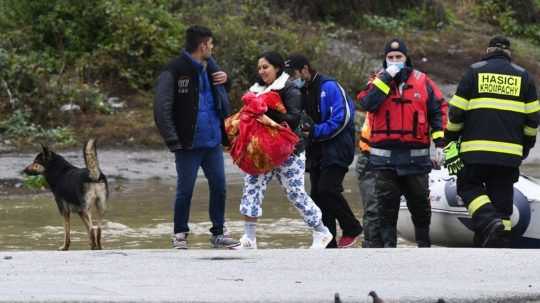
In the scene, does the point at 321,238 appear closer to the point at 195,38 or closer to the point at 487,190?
the point at 487,190

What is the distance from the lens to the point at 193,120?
31.3ft

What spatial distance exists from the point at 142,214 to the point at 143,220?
0.52m

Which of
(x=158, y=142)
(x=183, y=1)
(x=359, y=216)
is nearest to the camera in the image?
(x=359, y=216)

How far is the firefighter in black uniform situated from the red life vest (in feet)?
0.79

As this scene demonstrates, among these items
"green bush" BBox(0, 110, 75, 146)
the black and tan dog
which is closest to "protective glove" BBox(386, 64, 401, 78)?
the black and tan dog

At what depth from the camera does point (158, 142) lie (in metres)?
19.2

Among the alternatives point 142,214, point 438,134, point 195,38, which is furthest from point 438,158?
point 142,214

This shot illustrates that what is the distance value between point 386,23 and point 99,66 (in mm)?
7856

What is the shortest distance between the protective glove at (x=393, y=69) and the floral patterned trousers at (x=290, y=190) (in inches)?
39.3

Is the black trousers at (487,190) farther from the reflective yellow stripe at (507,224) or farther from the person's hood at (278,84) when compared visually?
the person's hood at (278,84)

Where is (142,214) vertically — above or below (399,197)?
below

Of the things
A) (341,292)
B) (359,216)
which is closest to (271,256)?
(341,292)

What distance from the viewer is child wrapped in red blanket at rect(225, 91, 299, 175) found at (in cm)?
957

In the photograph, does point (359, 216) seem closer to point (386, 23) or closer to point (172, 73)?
point (172, 73)
